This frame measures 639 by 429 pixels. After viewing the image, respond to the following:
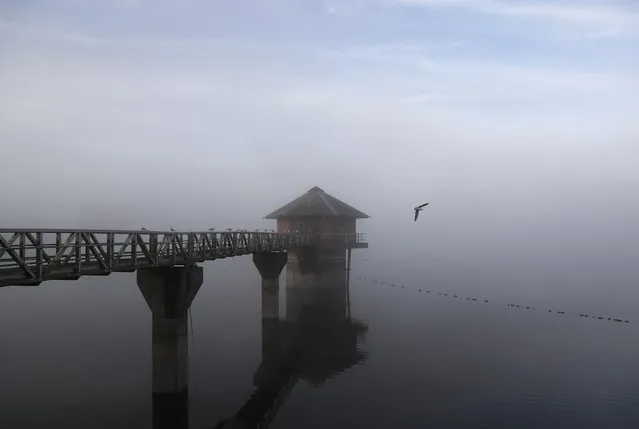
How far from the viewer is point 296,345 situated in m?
41.4

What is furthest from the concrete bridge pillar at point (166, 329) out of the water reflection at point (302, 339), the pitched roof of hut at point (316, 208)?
the pitched roof of hut at point (316, 208)

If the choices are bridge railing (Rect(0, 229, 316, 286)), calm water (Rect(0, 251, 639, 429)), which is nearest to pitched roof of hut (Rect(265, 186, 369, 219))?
calm water (Rect(0, 251, 639, 429))

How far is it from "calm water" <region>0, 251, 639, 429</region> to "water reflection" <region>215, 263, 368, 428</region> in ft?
0.96

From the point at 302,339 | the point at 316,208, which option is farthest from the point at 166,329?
the point at 316,208

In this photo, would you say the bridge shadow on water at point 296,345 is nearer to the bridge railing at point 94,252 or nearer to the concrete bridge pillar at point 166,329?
the concrete bridge pillar at point 166,329

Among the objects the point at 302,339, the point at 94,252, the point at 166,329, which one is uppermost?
the point at 94,252

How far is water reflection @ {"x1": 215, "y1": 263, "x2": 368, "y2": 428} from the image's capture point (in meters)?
29.2

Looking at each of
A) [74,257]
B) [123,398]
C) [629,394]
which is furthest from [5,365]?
[629,394]

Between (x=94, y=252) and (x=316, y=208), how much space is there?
1762 inches

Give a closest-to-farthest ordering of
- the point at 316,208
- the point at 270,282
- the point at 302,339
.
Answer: the point at 302,339 → the point at 270,282 → the point at 316,208

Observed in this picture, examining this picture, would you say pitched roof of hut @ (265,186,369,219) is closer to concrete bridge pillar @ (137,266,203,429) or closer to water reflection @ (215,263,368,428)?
water reflection @ (215,263,368,428)

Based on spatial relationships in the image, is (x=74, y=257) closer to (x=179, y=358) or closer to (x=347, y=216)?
(x=179, y=358)

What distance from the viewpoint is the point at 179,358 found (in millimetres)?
26781

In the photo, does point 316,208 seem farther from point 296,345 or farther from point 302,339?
point 296,345
